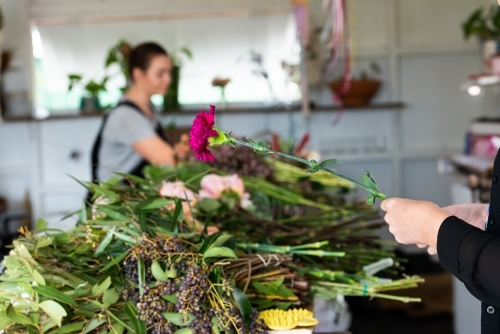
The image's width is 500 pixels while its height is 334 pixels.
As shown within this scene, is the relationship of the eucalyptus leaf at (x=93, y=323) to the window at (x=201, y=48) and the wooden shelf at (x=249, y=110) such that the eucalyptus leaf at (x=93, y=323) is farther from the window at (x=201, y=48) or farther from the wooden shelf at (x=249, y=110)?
the window at (x=201, y=48)

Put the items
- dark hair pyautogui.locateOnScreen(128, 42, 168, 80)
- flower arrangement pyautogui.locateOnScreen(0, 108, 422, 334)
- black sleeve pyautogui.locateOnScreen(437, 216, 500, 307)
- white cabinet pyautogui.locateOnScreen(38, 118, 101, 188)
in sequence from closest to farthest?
black sleeve pyautogui.locateOnScreen(437, 216, 500, 307) → flower arrangement pyautogui.locateOnScreen(0, 108, 422, 334) → dark hair pyautogui.locateOnScreen(128, 42, 168, 80) → white cabinet pyautogui.locateOnScreen(38, 118, 101, 188)

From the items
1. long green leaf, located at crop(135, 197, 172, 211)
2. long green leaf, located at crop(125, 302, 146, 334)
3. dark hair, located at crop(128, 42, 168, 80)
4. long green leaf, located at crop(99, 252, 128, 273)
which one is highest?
dark hair, located at crop(128, 42, 168, 80)

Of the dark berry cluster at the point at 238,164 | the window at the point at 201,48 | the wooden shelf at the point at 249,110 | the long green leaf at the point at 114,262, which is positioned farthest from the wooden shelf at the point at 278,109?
the long green leaf at the point at 114,262

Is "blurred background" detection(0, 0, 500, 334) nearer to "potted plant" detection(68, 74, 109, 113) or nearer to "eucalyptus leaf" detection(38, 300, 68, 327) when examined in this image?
"potted plant" detection(68, 74, 109, 113)

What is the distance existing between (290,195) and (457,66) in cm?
397

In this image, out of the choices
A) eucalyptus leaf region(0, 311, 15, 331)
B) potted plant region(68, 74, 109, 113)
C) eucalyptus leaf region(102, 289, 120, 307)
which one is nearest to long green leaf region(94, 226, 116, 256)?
eucalyptus leaf region(102, 289, 120, 307)

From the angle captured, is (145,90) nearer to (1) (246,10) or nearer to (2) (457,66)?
(1) (246,10)

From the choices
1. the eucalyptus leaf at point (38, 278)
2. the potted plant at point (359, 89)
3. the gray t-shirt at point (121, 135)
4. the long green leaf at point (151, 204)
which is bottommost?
the eucalyptus leaf at point (38, 278)

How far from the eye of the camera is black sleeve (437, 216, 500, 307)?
3.20 feet

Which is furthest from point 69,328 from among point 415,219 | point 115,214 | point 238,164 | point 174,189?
point 238,164

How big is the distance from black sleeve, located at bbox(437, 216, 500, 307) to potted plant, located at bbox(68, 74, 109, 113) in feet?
15.4

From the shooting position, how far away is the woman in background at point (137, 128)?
A: 286 centimetres

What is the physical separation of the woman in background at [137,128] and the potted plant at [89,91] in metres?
2.52

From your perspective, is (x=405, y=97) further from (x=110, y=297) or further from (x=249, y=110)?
(x=110, y=297)
